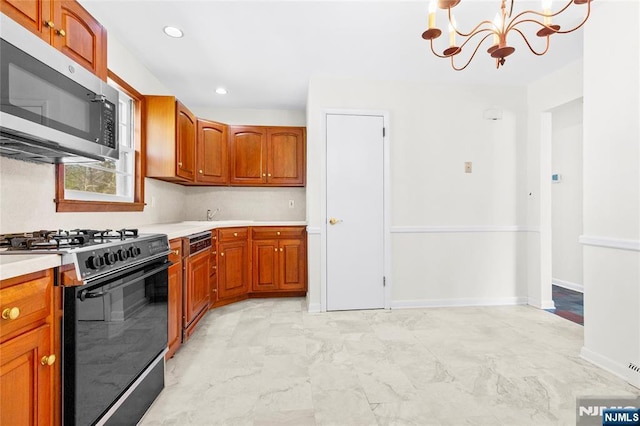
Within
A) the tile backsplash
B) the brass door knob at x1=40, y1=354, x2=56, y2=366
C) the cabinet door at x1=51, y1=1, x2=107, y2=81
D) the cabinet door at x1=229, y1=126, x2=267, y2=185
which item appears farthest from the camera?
the cabinet door at x1=229, y1=126, x2=267, y2=185

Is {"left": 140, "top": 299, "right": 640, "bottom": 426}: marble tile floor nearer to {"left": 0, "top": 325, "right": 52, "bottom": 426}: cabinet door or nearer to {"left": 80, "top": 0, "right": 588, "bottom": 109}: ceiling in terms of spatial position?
{"left": 0, "top": 325, "right": 52, "bottom": 426}: cabinet door

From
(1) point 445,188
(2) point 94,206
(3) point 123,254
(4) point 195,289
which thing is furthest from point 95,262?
(1) point 445,188

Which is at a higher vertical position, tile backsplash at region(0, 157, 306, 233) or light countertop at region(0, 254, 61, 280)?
tile backsplash at region(0, 157, 306, 233)

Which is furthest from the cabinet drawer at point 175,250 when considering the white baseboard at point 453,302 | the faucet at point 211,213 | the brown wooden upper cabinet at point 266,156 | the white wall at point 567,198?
the white wall at point 567,198

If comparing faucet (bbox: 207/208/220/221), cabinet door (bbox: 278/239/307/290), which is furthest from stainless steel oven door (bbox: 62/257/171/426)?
faucet (bbox: 207/208/220/221)

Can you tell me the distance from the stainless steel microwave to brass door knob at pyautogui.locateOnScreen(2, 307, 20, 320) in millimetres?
691

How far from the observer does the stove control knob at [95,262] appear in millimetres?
1243

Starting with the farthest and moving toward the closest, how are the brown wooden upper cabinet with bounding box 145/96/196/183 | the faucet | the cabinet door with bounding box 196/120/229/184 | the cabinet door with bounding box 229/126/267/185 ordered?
the faucet < the cabinet door with bounding box 229/126/267/185 < the cabinet door with bounding box 196/120/229/184 < the brown wooden upper cabinet with bounding box 145/96/196/183

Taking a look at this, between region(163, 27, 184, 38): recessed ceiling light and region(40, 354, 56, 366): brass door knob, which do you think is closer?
region(40, 354, 56, 366): brass door knob

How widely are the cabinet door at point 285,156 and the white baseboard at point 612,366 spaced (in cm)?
332


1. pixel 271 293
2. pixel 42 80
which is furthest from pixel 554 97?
pixel 42 80

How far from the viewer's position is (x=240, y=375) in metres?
2.04

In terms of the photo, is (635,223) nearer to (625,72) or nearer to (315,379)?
(625,72)

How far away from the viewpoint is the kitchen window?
2133 millimetres
